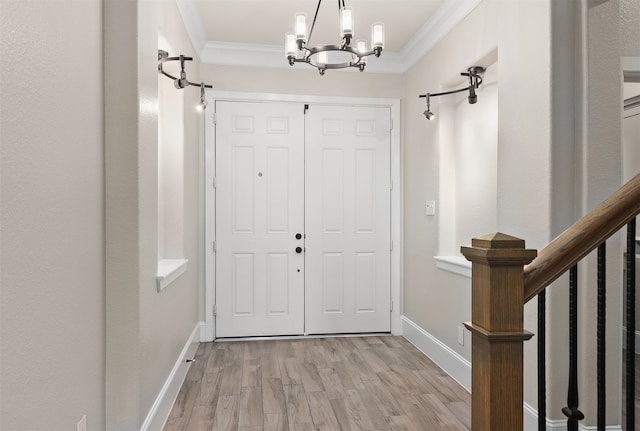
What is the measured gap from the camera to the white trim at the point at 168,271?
2396 millimetres

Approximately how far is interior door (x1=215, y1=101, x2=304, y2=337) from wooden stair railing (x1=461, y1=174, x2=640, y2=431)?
326cm

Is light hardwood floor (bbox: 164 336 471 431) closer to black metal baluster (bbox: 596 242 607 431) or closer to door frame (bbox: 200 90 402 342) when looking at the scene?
door frame (bbox: 200 90 402 342)

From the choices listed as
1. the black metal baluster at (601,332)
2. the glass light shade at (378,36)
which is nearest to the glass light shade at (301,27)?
the glass light shade at (378,36)

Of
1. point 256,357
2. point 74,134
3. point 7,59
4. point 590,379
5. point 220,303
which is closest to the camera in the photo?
point 7,59

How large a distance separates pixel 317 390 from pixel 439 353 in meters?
1.11

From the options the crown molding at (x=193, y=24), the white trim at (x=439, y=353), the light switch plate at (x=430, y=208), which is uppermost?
the crown molding at (x=193, y=24)

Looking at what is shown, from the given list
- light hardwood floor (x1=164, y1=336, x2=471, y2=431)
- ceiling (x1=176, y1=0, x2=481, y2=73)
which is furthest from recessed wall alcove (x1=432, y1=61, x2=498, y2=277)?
light hardwood floor (x1=164, y1=336, x2=471, y2=431)

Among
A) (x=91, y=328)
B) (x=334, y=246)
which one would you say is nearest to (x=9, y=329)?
(x=91, y=328)

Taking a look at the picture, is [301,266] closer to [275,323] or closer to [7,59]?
[275,323]

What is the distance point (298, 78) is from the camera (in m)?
4.23

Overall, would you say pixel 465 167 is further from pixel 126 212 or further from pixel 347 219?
pixel 126 212

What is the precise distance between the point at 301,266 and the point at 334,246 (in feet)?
1.24

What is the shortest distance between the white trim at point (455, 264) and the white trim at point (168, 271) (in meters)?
1.90

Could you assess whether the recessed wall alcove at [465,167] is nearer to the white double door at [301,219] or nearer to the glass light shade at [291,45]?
the white double door at [301,219]
